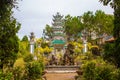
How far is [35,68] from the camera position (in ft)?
65.6

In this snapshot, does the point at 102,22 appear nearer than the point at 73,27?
Yes

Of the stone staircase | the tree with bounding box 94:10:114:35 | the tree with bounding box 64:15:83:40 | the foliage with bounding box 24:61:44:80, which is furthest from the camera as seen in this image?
the tree with bounding box 64:15:83:40

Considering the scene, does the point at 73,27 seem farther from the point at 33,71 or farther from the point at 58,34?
the point at 33,71

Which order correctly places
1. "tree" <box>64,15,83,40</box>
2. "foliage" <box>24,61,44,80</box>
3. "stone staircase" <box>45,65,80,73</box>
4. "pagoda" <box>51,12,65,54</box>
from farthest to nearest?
1. "tree" <box>64,15,83,40</box>
2. "pagoda" <box>51,12,65,54</box>
3. "stone staircase" <box>45,65,80,73</box>
4. "foliage" <box>24,61,44,80</box>

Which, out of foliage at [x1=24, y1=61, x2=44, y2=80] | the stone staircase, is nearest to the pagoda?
the stone staircase

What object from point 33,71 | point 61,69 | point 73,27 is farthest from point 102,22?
point 33,71

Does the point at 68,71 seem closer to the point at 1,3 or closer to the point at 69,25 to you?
the point at 1,3

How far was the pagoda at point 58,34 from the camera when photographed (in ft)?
168

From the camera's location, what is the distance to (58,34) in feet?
181

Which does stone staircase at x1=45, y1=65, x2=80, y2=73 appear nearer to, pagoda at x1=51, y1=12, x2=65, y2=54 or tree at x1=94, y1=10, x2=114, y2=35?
pagoda at x1=51, y1=12, x2=65, y2=54

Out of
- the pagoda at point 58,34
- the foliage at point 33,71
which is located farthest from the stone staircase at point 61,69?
the pagoda at point 58,34

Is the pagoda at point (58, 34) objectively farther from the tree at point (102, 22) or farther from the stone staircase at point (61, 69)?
the stone staircase at point (61, 69)

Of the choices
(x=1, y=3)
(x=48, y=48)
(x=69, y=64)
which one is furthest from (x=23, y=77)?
(x=48, y=48)

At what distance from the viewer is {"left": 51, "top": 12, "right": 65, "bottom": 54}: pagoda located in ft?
168
